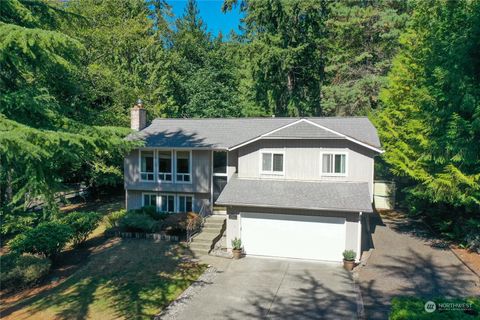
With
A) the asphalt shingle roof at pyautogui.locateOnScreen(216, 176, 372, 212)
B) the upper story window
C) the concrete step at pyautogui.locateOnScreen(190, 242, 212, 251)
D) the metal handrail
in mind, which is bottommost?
the concrete step at pyautogui.locateOnScreen(190, 242, 212, 251)

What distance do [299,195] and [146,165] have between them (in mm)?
11218

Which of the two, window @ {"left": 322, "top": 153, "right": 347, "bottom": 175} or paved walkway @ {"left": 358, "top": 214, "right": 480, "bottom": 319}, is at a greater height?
window @ {"left": 322, "top": 153, "right": 347, "bottom": 175}

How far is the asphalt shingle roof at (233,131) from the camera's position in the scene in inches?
818

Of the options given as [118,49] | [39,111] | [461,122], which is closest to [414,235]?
[461,122]

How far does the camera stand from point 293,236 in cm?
1905

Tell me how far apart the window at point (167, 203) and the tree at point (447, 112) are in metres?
15.4

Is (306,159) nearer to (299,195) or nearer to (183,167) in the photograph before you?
(299,195)

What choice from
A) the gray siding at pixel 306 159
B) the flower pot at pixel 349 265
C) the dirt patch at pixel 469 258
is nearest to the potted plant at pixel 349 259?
the flower pot at pixel 349 265

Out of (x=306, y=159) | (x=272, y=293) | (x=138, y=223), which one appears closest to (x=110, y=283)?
(x=138, y=223)

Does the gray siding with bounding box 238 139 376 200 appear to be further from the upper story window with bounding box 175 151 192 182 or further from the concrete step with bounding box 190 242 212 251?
the concrete step with bounding box 190 242 212 251

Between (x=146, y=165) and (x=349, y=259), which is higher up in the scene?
(x=146, y=165)

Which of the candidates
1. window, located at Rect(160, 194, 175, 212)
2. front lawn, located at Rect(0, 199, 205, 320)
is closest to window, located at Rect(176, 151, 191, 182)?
window, located at Rect(160, 194, 175, 212)

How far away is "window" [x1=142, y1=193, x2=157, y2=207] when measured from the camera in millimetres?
24953

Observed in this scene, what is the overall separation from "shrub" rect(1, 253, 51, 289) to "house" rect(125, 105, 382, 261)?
24.6ft
